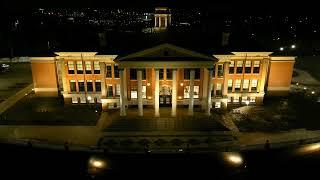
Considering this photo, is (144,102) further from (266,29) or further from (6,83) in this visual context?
(266,29)

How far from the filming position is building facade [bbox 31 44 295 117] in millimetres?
39531

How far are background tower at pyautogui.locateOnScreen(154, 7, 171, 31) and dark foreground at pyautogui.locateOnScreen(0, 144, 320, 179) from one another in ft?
81.4

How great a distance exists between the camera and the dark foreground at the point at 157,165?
95.5 feet

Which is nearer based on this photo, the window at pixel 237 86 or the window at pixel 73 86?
the window at pixel 73 86

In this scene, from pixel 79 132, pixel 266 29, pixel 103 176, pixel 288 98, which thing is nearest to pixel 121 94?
pixel 79 132

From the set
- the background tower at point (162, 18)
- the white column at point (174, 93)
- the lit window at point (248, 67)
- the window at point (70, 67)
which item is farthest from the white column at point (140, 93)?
the lit window at point (248, 67)

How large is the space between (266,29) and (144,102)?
88008 millimetres

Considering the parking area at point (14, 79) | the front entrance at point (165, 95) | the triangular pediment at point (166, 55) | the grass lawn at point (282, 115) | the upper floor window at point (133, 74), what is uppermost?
the triangular pediment at point (166, 55)

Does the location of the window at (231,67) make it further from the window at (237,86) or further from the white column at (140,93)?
the white column at (140,93)

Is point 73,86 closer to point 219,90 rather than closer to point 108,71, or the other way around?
point 108,71

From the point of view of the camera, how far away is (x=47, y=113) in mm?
43844

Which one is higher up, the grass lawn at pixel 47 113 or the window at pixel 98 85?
the window at pixel 98 85

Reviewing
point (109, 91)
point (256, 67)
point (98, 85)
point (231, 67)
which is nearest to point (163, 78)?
point (109, 91)

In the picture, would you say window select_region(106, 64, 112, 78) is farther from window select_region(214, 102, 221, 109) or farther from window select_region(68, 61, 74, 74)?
window select_region(214, 102, 221, 109)
